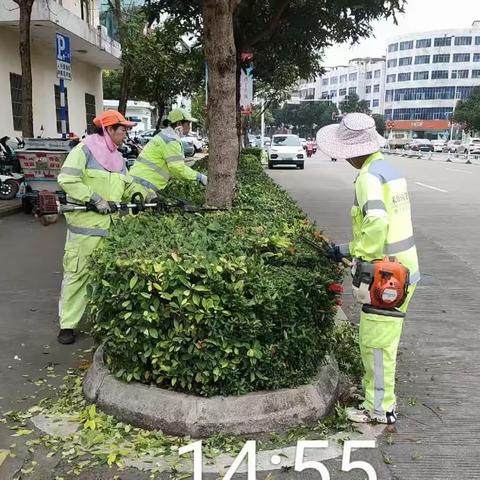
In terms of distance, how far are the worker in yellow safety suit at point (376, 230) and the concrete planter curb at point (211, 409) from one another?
0.30 m

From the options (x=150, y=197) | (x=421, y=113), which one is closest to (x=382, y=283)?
(x=150, y=197)

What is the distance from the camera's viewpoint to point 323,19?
10.7 meters

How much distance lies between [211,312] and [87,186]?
5.90 ft

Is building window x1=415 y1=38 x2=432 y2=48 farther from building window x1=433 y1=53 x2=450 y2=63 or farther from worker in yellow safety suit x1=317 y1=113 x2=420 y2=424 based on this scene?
worker in yellow safety suit x1=317 y1=113 x2=420 y2=424

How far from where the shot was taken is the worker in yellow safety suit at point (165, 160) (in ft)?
18.7

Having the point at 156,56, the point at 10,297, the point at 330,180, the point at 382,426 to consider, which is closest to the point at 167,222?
the point at 382,426

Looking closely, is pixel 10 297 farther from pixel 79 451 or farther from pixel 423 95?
pixel 423 95

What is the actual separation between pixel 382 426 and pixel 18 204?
32.0 ft

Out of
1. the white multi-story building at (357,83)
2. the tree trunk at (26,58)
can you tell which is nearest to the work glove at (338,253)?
the tree trunk at (26,58)

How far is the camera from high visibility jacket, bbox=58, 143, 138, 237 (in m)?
4.35

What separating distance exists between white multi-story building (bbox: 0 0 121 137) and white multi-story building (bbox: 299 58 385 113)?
90.6 m

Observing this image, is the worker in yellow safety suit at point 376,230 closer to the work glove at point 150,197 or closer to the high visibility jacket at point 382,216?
the high visibility jacket at point 382,216

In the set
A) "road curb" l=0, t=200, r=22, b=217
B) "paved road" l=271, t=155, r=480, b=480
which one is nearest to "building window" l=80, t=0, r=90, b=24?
"road curb" l=0, t=200, r=22, b=217

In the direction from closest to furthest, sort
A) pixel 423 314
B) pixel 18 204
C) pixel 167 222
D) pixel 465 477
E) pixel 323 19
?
1. pixel 465 477
2. pixel 167 222
3. pixel 423 314
4. pixel 323 19
5. pixel 18 204
